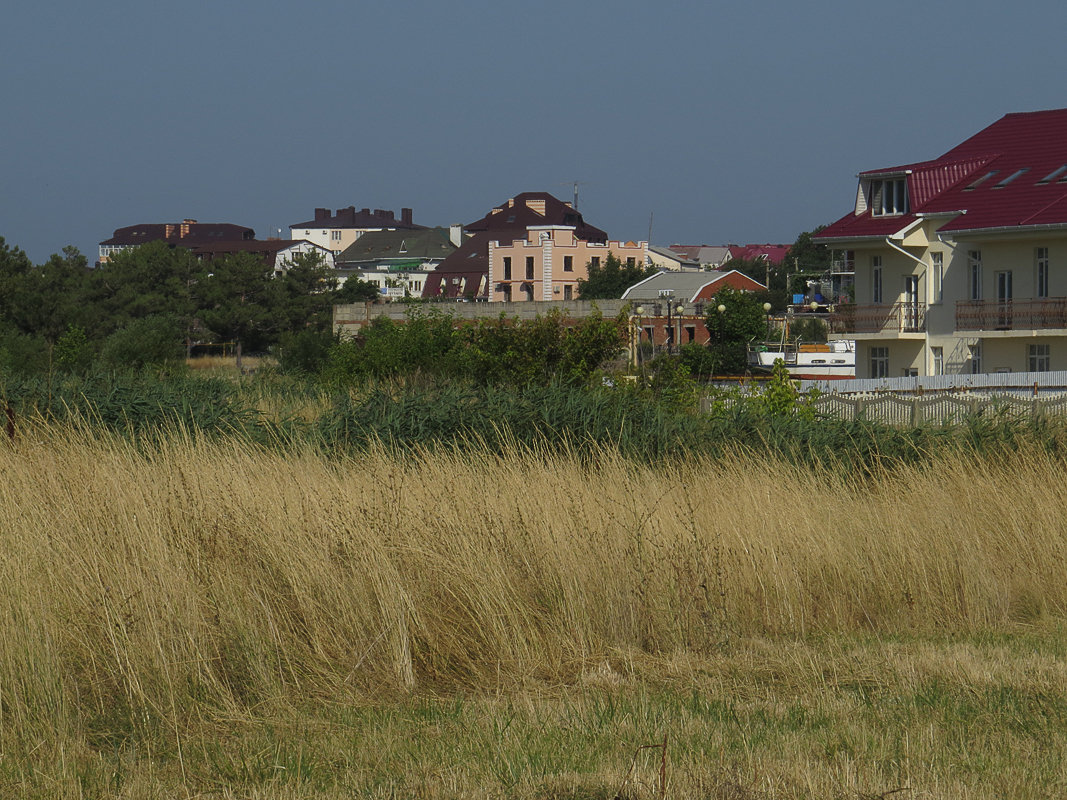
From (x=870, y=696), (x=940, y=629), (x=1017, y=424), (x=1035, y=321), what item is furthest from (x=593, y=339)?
(x=870, y=696)

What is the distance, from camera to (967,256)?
37.8 m

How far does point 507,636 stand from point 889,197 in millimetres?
36663

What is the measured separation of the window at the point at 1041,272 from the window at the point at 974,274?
6.23ft

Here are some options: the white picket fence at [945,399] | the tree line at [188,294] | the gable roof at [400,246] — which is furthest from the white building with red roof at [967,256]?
the gable roof at [400,246]

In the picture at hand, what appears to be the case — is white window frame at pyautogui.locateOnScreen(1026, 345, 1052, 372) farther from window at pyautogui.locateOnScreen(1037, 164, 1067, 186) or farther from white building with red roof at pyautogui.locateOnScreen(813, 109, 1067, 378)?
window at pyautogui.locateOnScreen(1037, 164, 1067, 186)

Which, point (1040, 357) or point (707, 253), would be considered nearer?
point (1040, 357)

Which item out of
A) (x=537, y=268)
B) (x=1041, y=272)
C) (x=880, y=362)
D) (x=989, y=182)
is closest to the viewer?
(x=1041, y=272)

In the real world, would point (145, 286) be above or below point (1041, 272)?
above

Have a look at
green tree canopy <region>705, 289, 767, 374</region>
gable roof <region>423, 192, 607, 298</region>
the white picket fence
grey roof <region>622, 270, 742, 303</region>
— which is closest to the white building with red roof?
the white picket fence

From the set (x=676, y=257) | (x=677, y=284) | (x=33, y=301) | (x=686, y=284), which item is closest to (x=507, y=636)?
(x=33, y=301)

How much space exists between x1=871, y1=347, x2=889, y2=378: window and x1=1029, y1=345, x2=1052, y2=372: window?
5.20 meters

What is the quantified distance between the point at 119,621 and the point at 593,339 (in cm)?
2065

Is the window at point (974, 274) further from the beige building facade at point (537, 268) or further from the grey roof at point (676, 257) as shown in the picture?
the grey roof at point (676, 257)

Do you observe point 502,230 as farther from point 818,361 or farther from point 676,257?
point 818,361
